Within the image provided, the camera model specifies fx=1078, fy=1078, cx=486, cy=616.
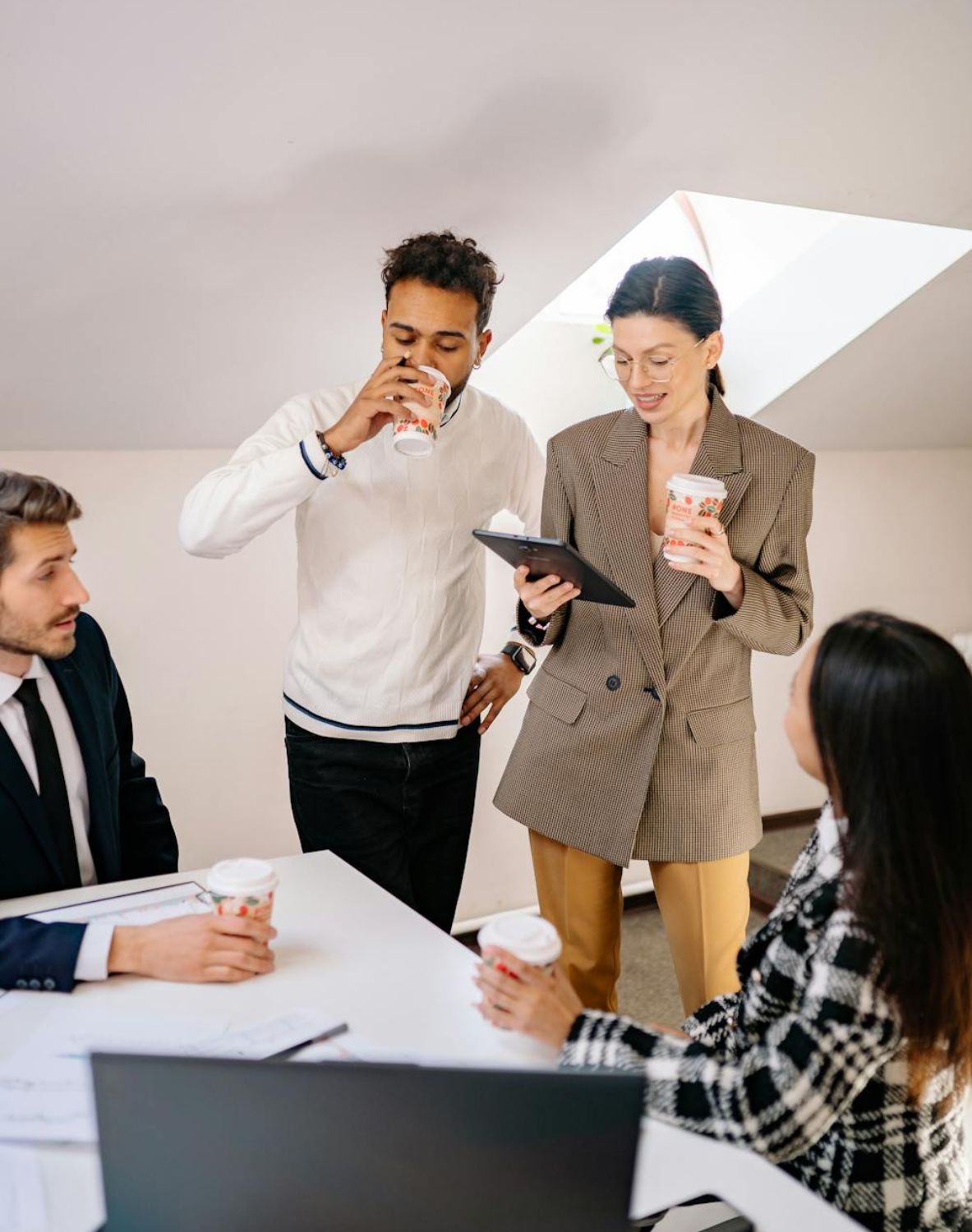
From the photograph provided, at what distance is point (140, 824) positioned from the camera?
175cm

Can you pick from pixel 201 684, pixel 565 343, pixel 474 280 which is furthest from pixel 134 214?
pixel 565 343

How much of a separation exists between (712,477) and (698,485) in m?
0.22

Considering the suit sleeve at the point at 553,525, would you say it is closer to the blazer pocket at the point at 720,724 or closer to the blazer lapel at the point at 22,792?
the blazer pocket at the point at 720,724

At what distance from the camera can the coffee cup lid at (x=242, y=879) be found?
1228 millimetres

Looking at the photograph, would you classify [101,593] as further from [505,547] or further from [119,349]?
[505,547]

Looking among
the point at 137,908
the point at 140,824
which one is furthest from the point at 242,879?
the point at 140,824

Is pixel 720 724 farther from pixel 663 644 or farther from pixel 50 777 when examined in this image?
pixel 50 777

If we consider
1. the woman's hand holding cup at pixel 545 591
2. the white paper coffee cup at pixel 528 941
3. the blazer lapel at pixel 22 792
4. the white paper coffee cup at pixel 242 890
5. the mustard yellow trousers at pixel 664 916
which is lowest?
the mustard yellow trousers at pixel 664 916

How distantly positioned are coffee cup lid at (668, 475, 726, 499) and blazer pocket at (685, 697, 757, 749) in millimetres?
404

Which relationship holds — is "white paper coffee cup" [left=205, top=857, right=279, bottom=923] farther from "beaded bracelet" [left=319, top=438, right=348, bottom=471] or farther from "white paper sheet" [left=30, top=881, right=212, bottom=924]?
"beaded bracelet" [left=319, top=438, right=348, bottom=471]

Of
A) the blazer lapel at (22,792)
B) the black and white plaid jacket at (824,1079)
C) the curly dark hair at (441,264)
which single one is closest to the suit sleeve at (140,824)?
the blazer lapel at (22,792)

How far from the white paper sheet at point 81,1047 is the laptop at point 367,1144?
31 centimetres

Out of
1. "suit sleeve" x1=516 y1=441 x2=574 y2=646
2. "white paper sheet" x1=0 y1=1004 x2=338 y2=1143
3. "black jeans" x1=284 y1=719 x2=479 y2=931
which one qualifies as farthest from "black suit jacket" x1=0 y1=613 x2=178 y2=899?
"suit sleeve" x1=516 y1=441 x2=574 y2=646

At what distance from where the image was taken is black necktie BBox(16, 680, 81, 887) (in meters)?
1.52
